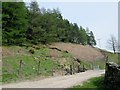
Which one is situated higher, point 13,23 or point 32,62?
point 13,23

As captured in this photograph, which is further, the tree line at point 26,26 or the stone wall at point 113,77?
the tree line at point 26,26

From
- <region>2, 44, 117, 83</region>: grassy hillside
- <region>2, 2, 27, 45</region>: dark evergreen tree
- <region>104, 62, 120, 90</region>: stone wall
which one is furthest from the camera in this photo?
<region>2, 2, 27, 45</region>: dark evergreen tree

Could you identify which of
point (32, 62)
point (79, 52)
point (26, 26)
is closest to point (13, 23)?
point (26, 26)

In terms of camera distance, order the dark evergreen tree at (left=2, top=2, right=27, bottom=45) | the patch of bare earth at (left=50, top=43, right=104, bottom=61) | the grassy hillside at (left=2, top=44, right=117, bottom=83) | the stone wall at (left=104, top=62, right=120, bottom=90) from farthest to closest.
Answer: the patch of bare earth at (left=50, top=43, right=104, bottom=61) → the dark evergreen tree at (left=2, top=2, right=27, bottom=45) → the grassy hillside at (left=2, top=44, right=117, bottom=83) → the stone wall at (left=104, top=62, right=120, bottom=90)

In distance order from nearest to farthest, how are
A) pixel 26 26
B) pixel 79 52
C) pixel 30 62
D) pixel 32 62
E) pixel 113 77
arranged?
pixel 113 77 → pixel 30 62 → pixel 32 62 → pixel 26 26 → pixel 79 52

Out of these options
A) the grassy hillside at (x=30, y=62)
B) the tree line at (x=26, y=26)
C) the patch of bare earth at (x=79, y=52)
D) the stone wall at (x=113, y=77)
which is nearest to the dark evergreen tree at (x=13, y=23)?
the tree line at (x=26, y=26)

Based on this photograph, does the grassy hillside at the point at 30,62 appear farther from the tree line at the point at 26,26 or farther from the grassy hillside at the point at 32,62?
the tree line at the point at 26,26

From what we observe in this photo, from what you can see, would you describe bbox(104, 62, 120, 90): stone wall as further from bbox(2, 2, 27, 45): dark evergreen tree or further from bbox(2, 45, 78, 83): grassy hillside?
bbox(2, 2, 27, 45): dark evergreen tree

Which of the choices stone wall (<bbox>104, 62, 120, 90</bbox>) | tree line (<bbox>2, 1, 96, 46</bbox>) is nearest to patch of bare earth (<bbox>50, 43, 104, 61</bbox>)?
tree line (<bbox>2, 1, 96, 46</bbox>)

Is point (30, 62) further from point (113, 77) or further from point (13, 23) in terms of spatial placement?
point (113, 77)

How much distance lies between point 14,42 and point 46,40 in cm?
1088

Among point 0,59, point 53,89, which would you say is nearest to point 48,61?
point 0,59

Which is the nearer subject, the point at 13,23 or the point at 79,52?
the point at 13,23

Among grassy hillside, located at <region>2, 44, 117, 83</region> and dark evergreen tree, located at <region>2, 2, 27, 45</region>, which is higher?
dark evergreen tree, located at <region>2, 2, 27, 45</region>
